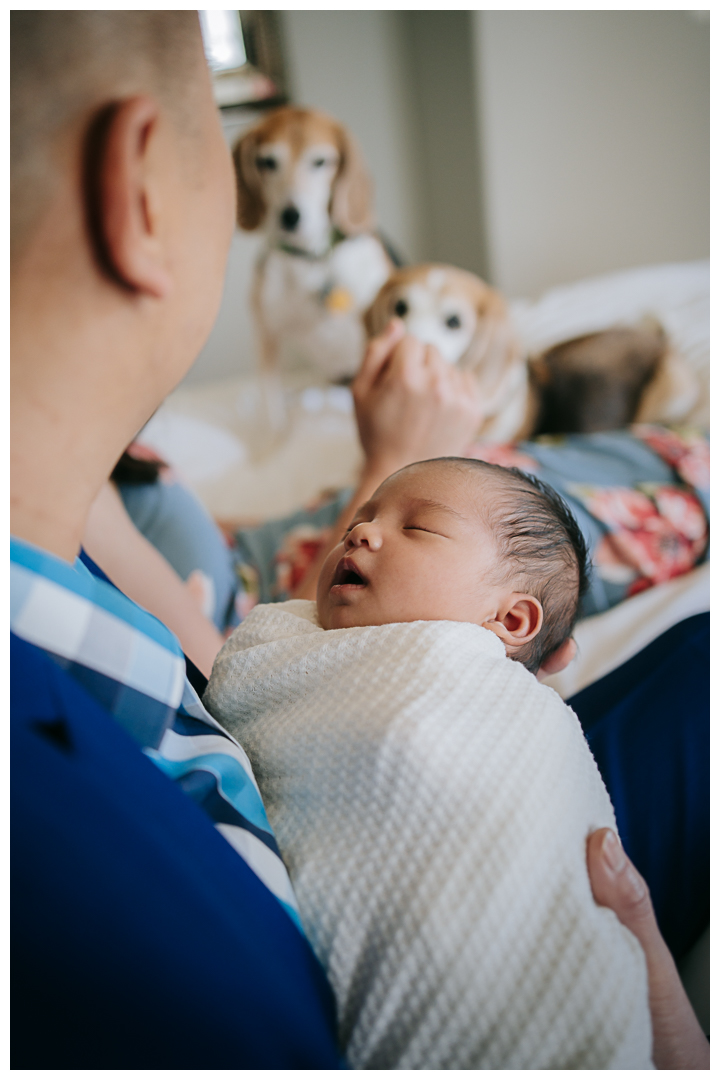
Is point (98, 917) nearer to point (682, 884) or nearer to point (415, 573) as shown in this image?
point (415, 573)

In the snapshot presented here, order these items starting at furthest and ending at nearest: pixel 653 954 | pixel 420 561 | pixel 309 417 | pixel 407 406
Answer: pixel 309 417 < pixel 407 406 < pixel 420 561 < pixel 653 954

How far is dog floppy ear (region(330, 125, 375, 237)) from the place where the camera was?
180 centimetres

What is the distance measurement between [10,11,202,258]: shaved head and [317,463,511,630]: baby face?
1.05ft

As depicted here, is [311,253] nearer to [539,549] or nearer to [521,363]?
[521,363]

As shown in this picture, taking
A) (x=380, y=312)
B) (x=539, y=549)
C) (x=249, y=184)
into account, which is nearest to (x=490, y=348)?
(x=380, y=312)

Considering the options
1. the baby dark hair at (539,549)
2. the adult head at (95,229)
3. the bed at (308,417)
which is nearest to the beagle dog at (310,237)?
the bed at (308,417)

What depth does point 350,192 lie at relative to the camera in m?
1.83

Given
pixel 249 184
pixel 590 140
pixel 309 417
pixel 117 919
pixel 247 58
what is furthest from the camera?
pixel 247 58

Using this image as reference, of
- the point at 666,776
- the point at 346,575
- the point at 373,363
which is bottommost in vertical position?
the point at 666,776

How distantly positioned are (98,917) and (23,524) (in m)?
0.19

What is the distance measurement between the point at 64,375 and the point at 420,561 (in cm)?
29

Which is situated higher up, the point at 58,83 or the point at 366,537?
the point at 58,83

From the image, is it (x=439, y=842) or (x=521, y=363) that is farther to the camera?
(x=521, y=363)

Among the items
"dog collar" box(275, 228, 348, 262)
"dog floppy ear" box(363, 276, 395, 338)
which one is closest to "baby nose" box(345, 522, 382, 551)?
"dog floppy ear" box(363, 276, 395, 338)
